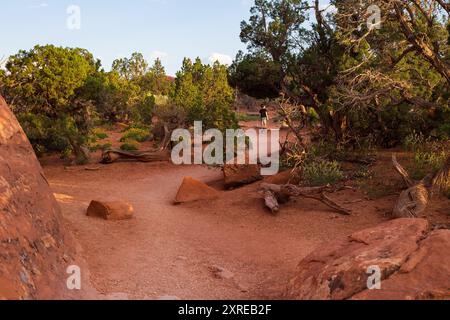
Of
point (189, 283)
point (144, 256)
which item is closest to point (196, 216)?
point (144, 256)

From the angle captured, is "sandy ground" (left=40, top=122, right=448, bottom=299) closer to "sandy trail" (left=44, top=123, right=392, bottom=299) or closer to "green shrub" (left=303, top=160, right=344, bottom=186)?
"sandy trail" (left=44, top=123, right=392, bottom=299)

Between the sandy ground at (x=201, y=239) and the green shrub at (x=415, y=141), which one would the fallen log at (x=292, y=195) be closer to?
the sandy ground at (x=201, y=239)

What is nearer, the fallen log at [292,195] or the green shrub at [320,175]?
the fallen log at [292,195]

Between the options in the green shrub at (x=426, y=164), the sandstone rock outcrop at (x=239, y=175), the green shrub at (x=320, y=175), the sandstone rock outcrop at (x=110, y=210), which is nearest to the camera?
the sandstone rock outcrop at (x=110, y=210)

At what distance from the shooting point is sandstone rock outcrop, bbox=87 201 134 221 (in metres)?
10.3

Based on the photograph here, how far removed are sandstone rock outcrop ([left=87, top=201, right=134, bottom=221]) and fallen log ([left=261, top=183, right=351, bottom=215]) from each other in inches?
146

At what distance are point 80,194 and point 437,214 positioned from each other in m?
9.66

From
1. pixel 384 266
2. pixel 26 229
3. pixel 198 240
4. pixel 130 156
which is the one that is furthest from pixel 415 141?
pixel 26 229

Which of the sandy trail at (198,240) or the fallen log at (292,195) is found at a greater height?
the fallen log at (292,195)

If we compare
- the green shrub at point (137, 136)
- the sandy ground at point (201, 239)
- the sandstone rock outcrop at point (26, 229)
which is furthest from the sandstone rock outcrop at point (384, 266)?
the green shrub at point (137, 136)

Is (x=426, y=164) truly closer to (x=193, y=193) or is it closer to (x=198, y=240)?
(x=193, y=193)

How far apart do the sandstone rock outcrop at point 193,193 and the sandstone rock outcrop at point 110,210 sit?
268 centimetres

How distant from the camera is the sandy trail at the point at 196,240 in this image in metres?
6.98

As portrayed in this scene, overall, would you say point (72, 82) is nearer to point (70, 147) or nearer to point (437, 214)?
point (70, 147)
